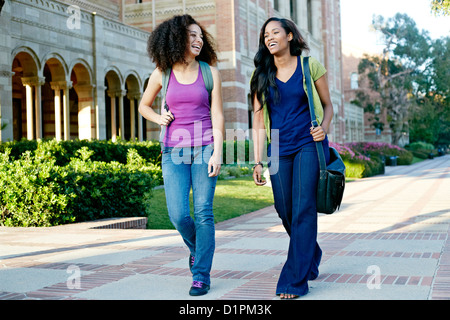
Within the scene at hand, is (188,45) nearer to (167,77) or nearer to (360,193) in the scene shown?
(167,77)

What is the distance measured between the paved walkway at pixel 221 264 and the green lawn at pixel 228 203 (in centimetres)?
254

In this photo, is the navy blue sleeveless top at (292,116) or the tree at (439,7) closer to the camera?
the navy blue sleeveless top at (292,116)

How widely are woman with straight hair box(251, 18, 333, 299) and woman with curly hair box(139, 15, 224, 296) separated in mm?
385

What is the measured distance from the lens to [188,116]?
4.19 metres

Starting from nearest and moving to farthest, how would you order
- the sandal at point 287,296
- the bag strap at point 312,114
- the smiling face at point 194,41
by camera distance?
the sandal at point 287,296 < the bag strap at point 312,114 < the smiling face at point 194,41

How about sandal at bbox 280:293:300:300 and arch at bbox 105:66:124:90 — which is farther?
arch at bbox 105:66:124:90

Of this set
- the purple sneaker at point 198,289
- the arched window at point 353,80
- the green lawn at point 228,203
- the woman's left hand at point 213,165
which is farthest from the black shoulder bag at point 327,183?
the arched window at point 353,80

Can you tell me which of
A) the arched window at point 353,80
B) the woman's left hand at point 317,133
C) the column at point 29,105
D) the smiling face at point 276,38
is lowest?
the woman's left hand at point 317,133

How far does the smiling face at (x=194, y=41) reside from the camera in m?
4.29

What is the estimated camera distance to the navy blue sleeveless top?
4.11 meters

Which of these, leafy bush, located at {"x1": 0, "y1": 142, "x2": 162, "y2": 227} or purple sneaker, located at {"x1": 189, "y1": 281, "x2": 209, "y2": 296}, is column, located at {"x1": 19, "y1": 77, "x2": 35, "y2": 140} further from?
purple sneaker, located at {"x1": 189, "y1": 281, "x2": 209, "y2": 296}

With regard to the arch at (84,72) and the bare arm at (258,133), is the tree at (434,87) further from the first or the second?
the bare arm at (258,133)

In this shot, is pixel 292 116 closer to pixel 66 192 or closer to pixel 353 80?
pixel 66 192

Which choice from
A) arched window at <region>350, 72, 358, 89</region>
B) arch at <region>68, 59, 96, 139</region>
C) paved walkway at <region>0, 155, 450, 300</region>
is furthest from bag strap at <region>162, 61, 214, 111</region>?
arched window at <region>350, 72, 358, 89</region>
